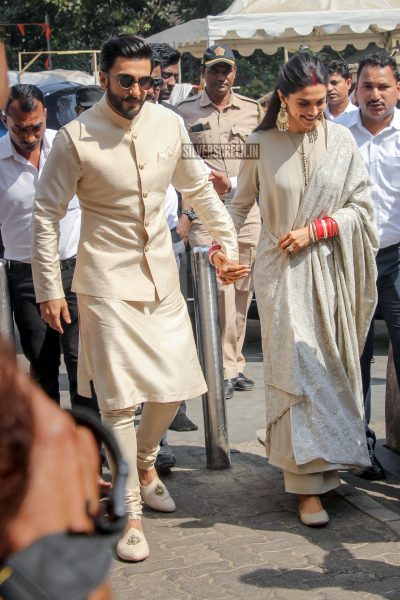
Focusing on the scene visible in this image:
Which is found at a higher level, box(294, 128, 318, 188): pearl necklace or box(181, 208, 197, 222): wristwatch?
box(294, 128, 318, 188): pearl necklace

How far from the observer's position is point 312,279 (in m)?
5.04

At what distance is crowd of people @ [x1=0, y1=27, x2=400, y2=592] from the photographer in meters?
4.79

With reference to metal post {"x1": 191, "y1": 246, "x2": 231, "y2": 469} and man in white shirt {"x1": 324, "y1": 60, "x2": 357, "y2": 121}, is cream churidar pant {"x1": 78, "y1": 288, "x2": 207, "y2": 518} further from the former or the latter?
man in white shirt {"x1": 324, "y1": 60, "x2": 357, "y2": 121}

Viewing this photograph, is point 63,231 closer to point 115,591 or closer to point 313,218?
point 313,218

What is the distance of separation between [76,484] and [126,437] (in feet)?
11.2

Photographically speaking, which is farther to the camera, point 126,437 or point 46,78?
point 46,78

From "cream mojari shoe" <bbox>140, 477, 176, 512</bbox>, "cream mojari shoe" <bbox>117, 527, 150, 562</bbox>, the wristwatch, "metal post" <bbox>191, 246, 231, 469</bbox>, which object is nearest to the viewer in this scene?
"cream mojari shoe" <bbox>117, 527, 150, 562</bbox>

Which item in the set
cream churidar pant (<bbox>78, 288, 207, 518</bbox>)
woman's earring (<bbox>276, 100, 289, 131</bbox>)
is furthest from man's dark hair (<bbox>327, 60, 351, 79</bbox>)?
cream churidar pant (<bbox>78, 288, 207, 518</bbox>)

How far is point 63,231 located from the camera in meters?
5.91

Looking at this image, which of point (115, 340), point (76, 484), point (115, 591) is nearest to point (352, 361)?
point (115, 340)

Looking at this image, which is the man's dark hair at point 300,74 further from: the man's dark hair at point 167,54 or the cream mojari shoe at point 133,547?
the man's dark hair at point 167,54

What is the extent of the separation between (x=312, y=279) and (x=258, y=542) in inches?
48.3

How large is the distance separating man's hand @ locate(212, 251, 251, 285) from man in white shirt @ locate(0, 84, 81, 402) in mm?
1077

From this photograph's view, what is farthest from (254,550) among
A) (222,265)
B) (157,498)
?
(222,265)
